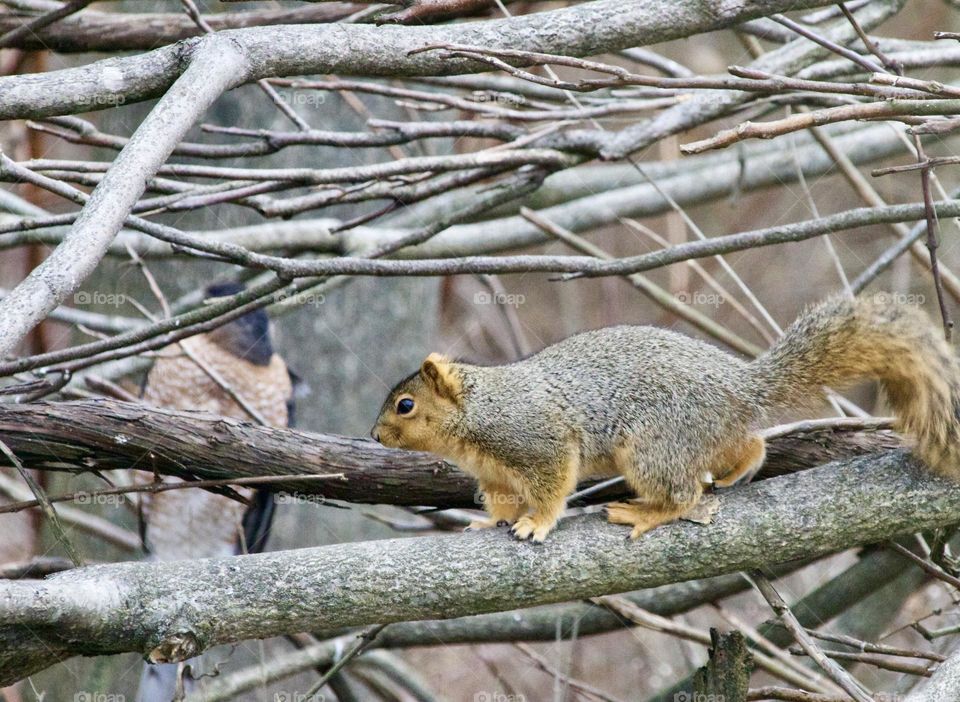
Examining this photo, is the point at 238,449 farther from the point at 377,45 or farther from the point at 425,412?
the point at 377,45

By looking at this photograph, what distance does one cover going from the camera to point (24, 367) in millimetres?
3197

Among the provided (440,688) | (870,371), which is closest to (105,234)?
(870,371)

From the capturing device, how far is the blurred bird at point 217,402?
609 centimetres

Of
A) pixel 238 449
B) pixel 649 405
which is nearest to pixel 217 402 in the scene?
pixel 238 449

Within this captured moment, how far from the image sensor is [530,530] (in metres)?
3.16

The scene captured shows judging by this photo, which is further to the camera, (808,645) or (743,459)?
(743,459)

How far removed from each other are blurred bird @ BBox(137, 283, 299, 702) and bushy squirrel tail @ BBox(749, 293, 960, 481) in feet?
11.0

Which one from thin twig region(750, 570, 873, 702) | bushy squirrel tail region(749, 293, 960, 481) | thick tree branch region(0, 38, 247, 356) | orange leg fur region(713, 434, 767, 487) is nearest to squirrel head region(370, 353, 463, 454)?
orange leg fur region(713, 434, 767, 487)

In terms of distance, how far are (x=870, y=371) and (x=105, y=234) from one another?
2.11 meters

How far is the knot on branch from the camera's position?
274 cm

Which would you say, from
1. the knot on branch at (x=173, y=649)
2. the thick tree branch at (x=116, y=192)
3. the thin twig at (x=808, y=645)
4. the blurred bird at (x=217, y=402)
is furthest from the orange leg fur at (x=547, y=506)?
the blurred bird at (x=217, y=402)

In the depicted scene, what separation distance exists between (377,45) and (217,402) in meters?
3.57

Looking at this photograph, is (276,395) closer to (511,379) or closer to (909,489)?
(511,379)

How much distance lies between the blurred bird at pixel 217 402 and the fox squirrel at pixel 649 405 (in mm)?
2332
